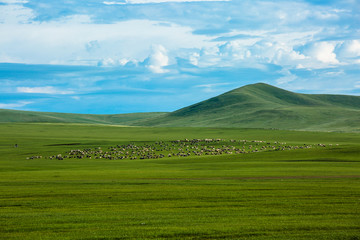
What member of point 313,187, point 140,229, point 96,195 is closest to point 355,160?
point 313,187

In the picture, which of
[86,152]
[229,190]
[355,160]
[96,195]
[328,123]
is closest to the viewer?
[96,195]

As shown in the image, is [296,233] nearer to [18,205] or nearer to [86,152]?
[18,205]

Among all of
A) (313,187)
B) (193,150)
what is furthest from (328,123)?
(313,187)

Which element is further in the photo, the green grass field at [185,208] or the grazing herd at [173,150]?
the grazing herd at [173,150]

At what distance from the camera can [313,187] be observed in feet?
91.5

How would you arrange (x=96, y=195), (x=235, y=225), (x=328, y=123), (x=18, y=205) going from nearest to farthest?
(x=235, y=225) → (x=18, y=205) → (x=96, y=195) → (x=328, y=123)

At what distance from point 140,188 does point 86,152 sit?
47357mm

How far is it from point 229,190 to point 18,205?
43.2 feet

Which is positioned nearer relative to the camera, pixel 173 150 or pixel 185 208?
pixel 185 208

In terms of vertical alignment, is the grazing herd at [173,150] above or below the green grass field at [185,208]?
above

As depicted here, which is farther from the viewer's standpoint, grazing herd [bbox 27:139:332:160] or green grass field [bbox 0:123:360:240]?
grazing herd [bbox 27:139:332:160]

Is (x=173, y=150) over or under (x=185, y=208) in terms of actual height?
over

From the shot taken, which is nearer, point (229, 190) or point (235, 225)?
point (235, 225)

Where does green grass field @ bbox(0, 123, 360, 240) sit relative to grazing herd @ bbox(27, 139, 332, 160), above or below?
below
